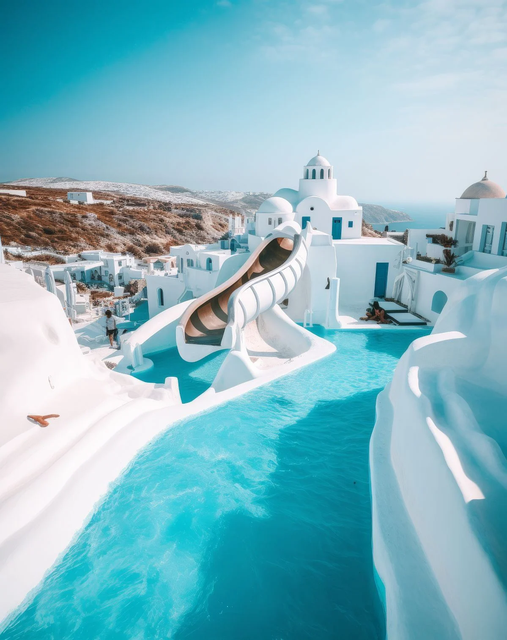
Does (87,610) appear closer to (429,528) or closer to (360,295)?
(429,528)

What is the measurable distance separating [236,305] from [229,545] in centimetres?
801

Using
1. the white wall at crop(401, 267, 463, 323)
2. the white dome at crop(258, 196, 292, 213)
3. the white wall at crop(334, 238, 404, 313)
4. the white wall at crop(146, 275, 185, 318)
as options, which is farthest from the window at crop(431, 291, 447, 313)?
the white wall at crop(146, 275, 185, 318)

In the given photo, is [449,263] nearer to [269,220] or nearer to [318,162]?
[269,220]

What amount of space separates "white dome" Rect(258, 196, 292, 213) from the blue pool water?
1642cm

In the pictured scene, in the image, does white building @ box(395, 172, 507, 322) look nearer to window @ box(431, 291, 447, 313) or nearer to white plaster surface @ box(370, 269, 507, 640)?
window @ box(431, 291, 447, 313)

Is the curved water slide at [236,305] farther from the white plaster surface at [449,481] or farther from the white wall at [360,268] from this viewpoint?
the white plaster surface at [449,481]

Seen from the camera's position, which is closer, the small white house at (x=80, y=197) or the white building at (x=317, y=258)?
the white building at (x=317, y=258)

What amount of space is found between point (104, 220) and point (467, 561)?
55.4m

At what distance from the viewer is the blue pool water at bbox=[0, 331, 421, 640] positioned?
435 centimetres

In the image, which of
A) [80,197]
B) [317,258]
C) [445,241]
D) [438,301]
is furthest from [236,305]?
[80,197]

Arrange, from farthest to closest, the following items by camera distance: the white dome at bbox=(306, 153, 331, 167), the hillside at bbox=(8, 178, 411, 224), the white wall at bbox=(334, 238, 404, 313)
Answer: the hillside at bbox=(8, 178, 411, 224)
the white dome at bbox=(306, 153, 331, 167)
the white wall at bbox=(334, 238, 404, 313)

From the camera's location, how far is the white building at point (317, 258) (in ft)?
54.1

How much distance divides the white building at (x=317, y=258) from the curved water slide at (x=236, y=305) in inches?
52.1

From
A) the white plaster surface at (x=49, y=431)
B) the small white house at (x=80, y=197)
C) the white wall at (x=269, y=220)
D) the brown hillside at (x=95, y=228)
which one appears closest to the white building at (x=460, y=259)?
the white wall at (x=269, y=220)
